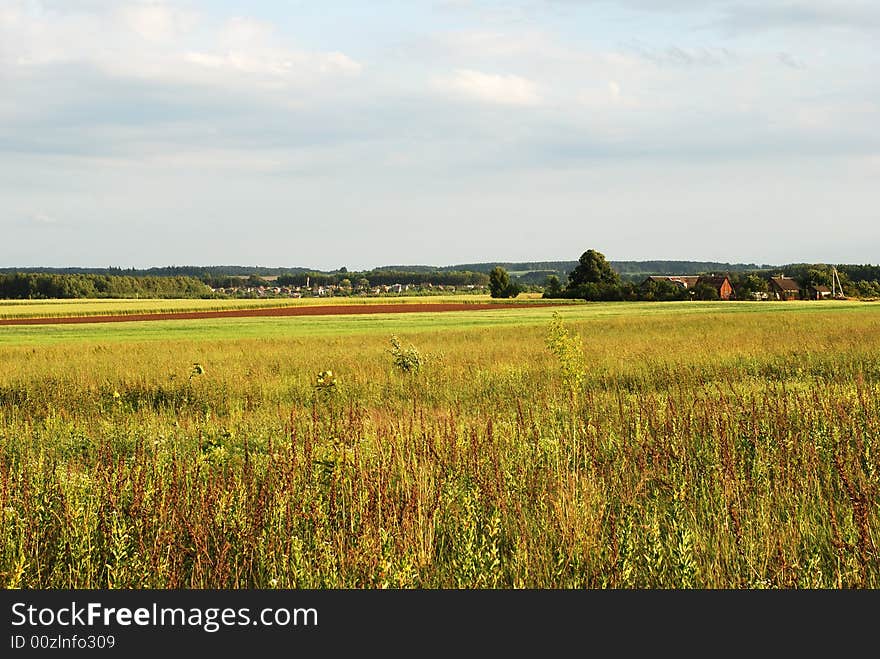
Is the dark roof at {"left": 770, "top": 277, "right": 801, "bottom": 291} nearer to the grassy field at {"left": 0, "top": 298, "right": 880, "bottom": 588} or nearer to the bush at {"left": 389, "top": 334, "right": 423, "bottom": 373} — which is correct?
the bush at {"left": 389, "top": 334, "right": 423, "bottom": 373}

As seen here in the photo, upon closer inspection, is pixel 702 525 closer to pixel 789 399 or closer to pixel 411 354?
pixel 789 399

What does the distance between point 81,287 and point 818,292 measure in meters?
147

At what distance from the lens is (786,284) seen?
156000 mm

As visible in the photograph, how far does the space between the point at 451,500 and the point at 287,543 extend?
5.00ft

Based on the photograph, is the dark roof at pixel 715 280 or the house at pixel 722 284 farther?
the house at pixel 722 284

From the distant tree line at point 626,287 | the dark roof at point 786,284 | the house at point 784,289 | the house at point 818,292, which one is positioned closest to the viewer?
the distant tree line at point 626,287

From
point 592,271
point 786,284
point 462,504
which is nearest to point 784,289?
point 786,284

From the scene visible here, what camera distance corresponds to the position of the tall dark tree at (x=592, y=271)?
128625 mm

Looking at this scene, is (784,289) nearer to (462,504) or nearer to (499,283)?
(499,283)

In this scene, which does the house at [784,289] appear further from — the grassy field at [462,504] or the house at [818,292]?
the grassy field at [462,504]

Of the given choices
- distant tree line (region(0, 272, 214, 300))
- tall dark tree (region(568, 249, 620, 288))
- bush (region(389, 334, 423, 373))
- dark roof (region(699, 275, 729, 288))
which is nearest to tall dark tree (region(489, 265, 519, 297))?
tall dark tree (region(568, 249, 620, 288))

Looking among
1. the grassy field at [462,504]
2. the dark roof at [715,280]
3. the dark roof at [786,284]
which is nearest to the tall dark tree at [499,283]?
the dark roof at [715,280]

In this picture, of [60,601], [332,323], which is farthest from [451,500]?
[332,323]

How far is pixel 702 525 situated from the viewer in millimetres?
6449
